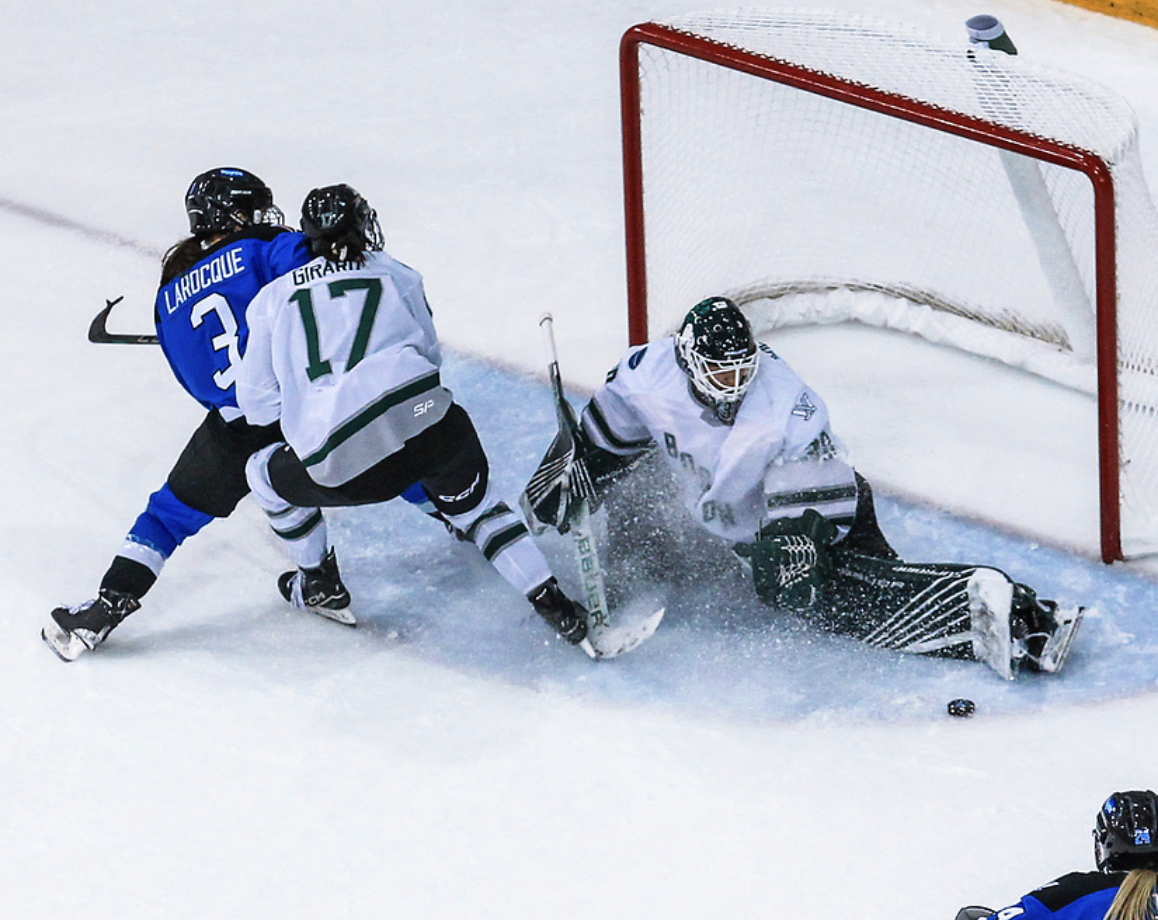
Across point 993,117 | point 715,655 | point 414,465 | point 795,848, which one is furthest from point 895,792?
point 993,117

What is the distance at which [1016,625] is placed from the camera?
3.18 meters

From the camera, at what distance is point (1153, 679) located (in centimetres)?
320

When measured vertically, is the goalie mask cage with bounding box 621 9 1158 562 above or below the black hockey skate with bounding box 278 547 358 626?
above

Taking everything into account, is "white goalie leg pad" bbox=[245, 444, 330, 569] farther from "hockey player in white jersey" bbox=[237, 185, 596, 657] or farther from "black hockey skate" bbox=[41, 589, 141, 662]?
"black hockey skate" bbox=[41, 589, 141, 662]

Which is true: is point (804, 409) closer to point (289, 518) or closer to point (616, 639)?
point (616, 639)

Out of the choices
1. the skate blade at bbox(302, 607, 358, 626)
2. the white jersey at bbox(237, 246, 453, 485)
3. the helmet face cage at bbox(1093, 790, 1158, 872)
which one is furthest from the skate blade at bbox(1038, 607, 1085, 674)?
the skate blade at bbox(302, 607, 358, 626)

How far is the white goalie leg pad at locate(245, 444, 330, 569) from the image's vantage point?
3246mm

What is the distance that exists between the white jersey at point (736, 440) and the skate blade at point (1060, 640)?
0.43m

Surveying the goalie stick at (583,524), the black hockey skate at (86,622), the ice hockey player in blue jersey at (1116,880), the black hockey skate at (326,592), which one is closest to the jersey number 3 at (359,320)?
the goalie stick at (583,524)

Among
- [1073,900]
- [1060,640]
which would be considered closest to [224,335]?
[1060,640]

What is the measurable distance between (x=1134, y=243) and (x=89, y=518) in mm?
2250

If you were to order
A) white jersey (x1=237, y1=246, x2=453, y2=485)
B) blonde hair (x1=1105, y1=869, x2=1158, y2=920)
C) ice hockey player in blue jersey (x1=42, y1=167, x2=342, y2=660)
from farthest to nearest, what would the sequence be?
ice hockey player in blue jersey (x1=42, y1=167, x2=342, y2=660) < white jersey (x1=237, y1=246, x2=453, y2=485) < blonde hair (x1=1105, y1=869, x2=1158, y2=920)

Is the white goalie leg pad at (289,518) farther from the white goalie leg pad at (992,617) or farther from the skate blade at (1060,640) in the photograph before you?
the skate blade at (1060,640)

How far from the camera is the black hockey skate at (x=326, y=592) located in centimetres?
341
